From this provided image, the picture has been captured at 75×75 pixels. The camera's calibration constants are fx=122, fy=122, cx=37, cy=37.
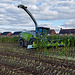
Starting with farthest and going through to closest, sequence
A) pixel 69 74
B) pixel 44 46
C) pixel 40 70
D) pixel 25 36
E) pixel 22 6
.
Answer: pixel 22 6, pixel 25 36, pixel 44 46, pixel 40 70, pixel 69 74

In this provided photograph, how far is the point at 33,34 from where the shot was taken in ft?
34.7

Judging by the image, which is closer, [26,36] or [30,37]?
[30,37]

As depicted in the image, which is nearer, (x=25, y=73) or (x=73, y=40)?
(x=25, y=73)

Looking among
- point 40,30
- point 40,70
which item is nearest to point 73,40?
point 40,30

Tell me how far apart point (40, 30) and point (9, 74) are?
6798 millimetres

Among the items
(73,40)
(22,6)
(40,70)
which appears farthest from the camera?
(22,6)

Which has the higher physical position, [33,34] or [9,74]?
[33,34]

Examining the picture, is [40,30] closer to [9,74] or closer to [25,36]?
[25,36]

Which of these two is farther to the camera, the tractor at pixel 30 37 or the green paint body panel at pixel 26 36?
the green paint body panel at pixel 26 36

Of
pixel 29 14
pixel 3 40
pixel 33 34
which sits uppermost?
pixel 29 14

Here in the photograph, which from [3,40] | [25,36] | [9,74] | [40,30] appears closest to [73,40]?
[40,30]

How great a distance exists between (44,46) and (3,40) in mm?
13811

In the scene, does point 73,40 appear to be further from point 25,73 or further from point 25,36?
point 25,73

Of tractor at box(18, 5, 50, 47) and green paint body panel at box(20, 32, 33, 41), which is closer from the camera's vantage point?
tractor at box(18, 5, 50, 47)
